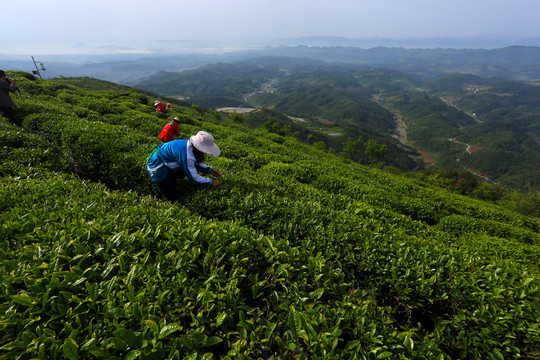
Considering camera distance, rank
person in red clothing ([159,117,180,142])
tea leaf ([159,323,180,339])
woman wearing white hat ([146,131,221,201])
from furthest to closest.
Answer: person in red clothing ([159,117,180,142]), woman wearing white hat ([146,131,221,201]), tea leaf ([159,323,180,339])

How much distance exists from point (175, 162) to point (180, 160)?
0.20 m

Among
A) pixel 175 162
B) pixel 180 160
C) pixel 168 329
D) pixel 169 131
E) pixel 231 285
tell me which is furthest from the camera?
pixel 169 131

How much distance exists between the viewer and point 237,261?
3.24m

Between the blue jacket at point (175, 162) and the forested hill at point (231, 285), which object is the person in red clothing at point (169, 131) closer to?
the blue jacket at point (175, 162)

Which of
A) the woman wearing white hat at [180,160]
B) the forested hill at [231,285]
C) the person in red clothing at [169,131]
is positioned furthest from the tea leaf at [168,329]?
the person in red clothing at [169,131]

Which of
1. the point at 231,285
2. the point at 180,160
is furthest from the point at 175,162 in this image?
the point at 231,285

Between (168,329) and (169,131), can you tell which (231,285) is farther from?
(169,131)

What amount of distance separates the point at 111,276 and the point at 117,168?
17.4 feet

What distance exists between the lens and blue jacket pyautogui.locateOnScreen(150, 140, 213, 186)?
547 cm

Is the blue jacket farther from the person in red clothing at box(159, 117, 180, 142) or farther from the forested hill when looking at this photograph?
the person in red clothing at box(159, 117, 180, 142)

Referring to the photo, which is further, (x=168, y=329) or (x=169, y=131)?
(x=169, y=131)

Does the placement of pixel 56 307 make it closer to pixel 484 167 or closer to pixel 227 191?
pixel 227 191

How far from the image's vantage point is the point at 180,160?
18.1 ft

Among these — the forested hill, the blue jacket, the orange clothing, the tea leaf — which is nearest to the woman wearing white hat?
the blue jacket
